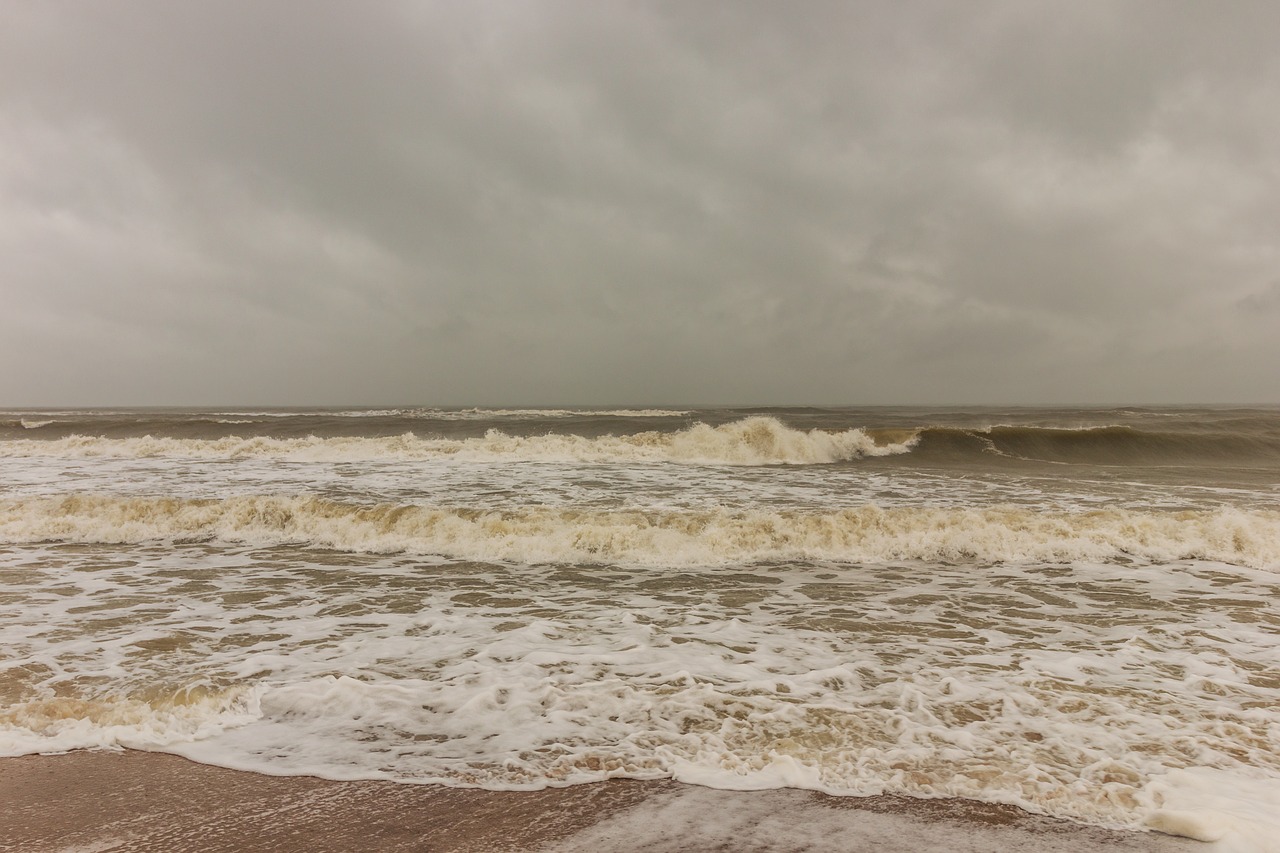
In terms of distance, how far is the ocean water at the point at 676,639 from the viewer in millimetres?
3781

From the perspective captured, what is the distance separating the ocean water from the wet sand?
0.17 meters

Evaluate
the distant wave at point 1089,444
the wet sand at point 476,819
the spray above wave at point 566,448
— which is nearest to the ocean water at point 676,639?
the wet sand at point 476,819

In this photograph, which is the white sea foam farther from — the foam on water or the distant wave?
the distant wave

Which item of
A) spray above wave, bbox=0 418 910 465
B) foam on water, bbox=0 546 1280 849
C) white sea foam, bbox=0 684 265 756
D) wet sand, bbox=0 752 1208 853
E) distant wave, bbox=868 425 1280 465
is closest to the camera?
wet sand, bbox=0 752 1208 853

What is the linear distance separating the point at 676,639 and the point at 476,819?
3.07m

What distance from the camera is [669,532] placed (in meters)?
10.1

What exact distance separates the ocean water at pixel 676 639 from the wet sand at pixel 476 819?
175mm

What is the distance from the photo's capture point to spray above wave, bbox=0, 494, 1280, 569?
956 cm

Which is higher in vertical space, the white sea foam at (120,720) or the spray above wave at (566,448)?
the spray above wave at (566,448)

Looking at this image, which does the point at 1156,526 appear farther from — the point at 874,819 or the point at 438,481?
the point at 438,481

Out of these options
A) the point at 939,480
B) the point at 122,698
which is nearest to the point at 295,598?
the point at 122,698

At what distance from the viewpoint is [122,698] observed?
4.60 meters

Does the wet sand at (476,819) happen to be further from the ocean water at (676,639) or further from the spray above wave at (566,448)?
the spray above wave at (566,448)

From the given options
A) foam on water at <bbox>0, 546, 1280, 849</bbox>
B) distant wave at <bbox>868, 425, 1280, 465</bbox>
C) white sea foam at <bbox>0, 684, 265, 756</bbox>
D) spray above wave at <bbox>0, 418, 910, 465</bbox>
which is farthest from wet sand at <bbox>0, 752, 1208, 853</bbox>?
distant wave at <bbox>868, 425, 1280, 465</bbox>
